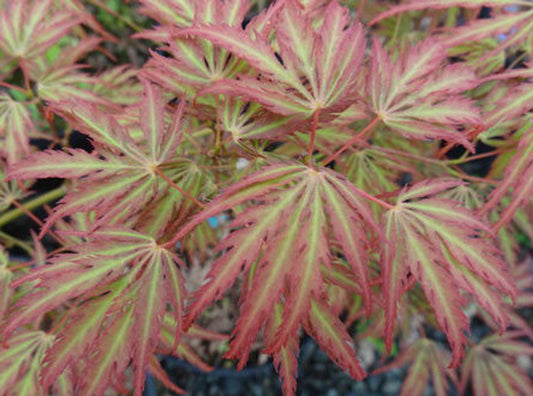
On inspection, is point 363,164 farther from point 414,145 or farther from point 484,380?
point 484,380

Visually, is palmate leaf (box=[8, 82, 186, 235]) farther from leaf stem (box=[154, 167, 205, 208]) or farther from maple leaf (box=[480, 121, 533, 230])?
maple leaf (box=[480, 121, 533, 230])

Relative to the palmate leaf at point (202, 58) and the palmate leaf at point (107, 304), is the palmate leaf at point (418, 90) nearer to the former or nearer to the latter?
the palmate leaf at point (202, 58)

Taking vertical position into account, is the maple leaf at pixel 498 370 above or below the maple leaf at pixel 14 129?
below

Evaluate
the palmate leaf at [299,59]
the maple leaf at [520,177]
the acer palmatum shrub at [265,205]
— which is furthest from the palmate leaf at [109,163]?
the maple leaf at [520,177]

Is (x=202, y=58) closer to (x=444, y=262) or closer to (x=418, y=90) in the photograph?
(x=418, y=90)

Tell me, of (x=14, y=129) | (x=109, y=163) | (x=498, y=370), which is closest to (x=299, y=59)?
(x=109, y=163)

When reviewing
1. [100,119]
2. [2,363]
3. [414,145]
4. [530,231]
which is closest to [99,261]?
[100,119]
